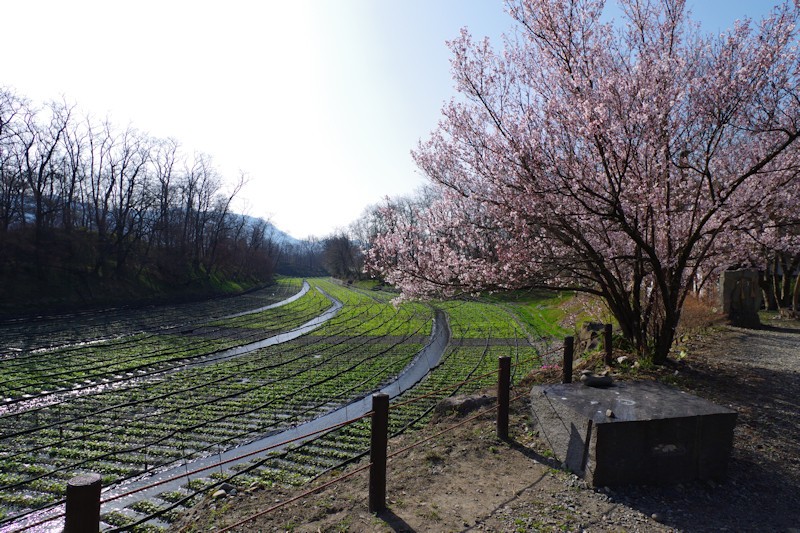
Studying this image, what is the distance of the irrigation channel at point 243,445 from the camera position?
26.4 feet

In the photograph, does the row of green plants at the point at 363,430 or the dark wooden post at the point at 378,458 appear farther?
the row of green plants at the point at 363,430

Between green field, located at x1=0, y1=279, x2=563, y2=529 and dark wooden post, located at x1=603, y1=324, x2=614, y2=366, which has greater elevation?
dark wooden post, located at x1=603, y1=324, x2=614, y2=366

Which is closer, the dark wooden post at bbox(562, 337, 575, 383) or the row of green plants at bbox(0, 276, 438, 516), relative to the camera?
the dark wooden post at bbox(562, 337, 575, 383)

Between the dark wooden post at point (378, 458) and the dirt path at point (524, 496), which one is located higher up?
the dark wooden post at point (378, 458)

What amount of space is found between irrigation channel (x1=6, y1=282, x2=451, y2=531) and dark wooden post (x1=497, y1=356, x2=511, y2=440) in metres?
2.69

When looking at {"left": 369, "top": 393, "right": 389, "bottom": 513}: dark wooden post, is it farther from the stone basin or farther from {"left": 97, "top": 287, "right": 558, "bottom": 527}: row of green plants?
the stone basin

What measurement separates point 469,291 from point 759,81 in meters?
6.00

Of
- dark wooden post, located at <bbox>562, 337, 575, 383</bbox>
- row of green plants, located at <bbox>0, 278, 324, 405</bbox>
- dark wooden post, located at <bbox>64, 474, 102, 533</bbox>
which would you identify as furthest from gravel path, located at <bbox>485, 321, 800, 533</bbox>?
row of green plants, located at <bbox>0, 278, 324, 405</bbox>

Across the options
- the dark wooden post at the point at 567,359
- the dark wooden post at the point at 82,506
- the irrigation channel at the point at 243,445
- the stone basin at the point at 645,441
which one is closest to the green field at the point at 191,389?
the irrigation channel at the point at 243,445

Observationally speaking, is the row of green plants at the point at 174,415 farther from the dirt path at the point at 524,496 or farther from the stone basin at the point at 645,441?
the stone basin at the point at 645,441

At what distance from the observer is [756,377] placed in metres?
10.0

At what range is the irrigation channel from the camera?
26.4ft

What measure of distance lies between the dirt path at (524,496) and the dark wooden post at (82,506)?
2428 mm

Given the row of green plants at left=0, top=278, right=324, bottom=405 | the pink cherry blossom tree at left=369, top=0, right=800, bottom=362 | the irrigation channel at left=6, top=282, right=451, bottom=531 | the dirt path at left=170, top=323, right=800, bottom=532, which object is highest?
the pink cherry blossom tree at left=369, top=0, right=800, bottom=362
